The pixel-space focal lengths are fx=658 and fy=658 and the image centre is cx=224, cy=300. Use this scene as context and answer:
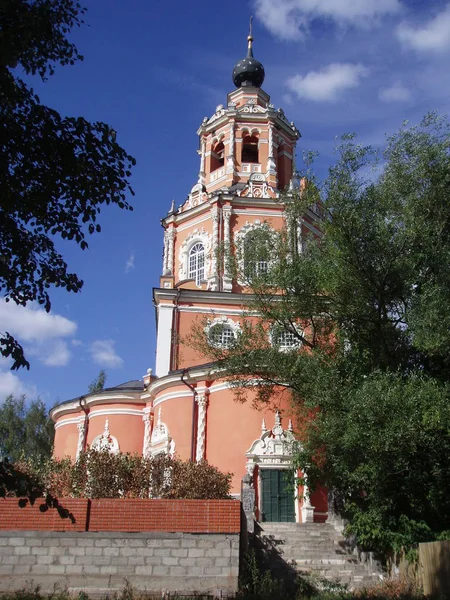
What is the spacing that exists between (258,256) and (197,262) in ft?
33.4

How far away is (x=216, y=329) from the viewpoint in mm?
19047

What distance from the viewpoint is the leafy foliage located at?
14.9 metres

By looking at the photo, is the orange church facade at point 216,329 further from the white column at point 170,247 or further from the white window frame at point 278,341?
the white window frame at point 278,341

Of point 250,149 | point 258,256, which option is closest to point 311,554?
point 258,256

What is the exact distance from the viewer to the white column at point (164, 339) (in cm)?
2386

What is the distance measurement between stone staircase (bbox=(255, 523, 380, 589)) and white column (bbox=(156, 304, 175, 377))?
8.85 meters

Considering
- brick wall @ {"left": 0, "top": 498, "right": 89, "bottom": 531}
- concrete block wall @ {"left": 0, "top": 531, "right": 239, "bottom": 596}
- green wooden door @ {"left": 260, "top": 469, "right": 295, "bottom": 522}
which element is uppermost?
green wooden door @ {"left": 260, "top": 469, "right": 295, "bottom": 522}

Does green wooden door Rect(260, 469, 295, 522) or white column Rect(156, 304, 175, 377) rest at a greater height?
white column Rect(156, 304, 175, 377)

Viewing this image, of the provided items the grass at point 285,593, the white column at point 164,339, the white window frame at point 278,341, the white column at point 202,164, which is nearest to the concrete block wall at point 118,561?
the grass at point 285,593

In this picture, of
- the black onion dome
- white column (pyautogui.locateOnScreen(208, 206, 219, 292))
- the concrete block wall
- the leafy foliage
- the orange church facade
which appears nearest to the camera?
the concrete block wall

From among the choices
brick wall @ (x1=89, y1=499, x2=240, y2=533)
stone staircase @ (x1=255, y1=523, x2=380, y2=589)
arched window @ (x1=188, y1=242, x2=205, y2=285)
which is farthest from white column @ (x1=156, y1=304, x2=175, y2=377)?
brick wall @ (x1=89, y1=499, x2=240, y2=533)

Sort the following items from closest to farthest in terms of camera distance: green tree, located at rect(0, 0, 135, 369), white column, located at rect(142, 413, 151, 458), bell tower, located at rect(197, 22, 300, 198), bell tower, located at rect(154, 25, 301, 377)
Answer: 1. green tree, located at rect(0, 0, 135, 369)
2. white column, located at rect(142, 413, 151, 458)
3. bell tower, located at rect(154, 25, 301, 377)
4. bell tower, located at rect(197, 22, 300, 198)

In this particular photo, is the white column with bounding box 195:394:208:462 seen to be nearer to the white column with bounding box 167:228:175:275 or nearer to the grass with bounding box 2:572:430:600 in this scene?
the grass with bounding box 2:572:430:600

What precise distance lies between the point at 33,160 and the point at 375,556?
11644mm
